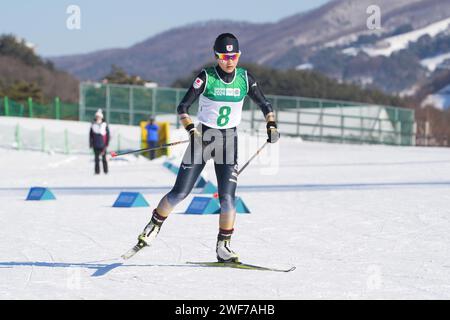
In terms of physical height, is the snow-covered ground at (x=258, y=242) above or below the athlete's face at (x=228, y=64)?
below

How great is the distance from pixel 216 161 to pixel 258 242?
1784mm

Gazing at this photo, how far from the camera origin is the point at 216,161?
8172 mm

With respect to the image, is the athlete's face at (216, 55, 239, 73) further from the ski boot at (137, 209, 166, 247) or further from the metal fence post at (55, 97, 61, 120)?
the metal fence post at (55, 97, 61, 120)

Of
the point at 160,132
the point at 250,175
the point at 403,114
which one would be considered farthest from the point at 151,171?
the point at 403,114

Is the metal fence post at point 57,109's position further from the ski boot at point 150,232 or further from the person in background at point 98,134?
the ski boot at point 150,232

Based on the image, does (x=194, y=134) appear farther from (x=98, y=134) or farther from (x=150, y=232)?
(x=98, y=134)

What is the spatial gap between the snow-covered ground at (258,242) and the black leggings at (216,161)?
0.62 m

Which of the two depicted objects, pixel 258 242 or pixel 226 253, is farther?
pixel 258 242

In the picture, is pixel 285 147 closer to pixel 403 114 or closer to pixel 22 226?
pixel 403 114

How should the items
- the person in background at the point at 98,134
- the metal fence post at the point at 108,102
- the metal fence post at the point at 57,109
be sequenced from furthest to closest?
the metal fence post at the point at 57,109, the metal fence post at the point at 108,102, the person in background at the point at 98,134

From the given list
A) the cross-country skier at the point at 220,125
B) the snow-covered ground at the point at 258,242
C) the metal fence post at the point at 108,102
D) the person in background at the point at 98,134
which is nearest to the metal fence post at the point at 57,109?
the metal fence post at the point at 108,102

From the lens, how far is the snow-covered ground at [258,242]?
23.5 ft

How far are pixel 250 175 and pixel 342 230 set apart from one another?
31.8 feet

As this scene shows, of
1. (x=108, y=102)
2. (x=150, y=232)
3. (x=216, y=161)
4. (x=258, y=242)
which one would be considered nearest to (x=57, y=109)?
(x=108, y=102)
